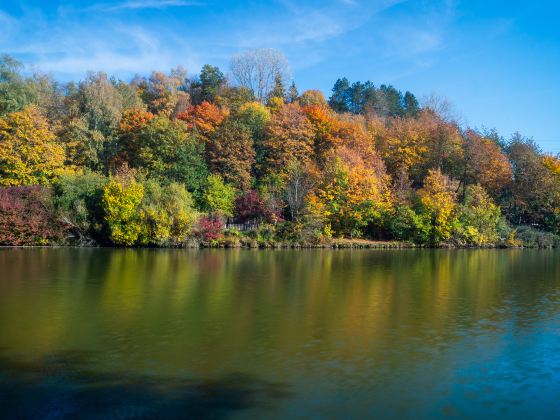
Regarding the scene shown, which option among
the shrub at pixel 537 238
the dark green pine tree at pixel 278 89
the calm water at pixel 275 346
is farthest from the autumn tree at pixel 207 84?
the calm water at pixel 275 346

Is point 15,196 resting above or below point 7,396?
above

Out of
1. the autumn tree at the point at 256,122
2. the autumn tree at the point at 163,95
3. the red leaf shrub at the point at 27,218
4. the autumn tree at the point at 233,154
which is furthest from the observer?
the autumn tree at the point at 163,95

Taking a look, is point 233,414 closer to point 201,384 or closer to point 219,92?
point 201,384

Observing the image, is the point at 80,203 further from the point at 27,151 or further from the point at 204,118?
the point at 204,118

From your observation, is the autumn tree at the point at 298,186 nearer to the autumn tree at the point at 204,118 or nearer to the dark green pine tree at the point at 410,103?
the autumn tree at the point at 204,118

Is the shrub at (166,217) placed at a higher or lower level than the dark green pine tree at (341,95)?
lower

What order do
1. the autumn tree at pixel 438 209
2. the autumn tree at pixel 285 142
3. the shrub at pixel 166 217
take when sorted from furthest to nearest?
the autumn tree at pixel 285 142 → the autumn tree at pixel 438 209 → the shrub at pixel 166 217

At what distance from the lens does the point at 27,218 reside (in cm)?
4075

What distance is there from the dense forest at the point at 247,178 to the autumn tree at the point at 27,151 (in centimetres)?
12

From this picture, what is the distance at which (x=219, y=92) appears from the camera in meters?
74.8

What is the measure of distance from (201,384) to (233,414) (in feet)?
5.06

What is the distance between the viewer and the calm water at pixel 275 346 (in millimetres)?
8797

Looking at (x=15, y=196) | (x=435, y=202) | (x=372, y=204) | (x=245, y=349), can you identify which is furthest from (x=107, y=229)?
(x=245, y=349)

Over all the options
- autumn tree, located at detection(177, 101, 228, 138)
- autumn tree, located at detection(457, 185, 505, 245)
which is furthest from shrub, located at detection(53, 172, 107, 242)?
autumn tree, located at detection(457, 185, 505, 245)
